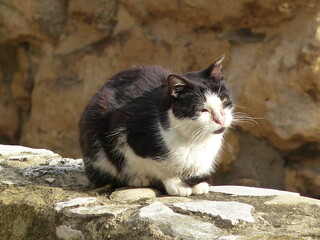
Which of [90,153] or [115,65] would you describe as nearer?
[90,153]

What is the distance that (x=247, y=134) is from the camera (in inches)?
171

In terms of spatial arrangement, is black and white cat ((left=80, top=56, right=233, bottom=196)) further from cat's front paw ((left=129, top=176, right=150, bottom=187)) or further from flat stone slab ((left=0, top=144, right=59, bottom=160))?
flat stone slab ((left=0, top=144, right=59, bottom=160))

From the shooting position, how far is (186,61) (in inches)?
179

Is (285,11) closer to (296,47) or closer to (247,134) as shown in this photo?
(296,47)

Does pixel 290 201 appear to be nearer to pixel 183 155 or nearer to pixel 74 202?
pixel 183 155

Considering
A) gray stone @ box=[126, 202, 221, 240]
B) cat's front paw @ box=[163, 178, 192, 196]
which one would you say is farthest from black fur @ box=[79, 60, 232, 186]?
gray stone @ box=[126, 202, 221, 240]

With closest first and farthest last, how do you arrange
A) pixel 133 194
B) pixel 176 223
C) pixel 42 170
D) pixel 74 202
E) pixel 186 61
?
1. pixel 176 223
2. pixel 74 202
3. pixel 133 194
4. pixel 42 170
5. pixel 186 61

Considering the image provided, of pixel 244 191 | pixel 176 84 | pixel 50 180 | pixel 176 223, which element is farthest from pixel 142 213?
pixel 50 180

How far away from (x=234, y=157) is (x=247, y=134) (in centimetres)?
A: 16

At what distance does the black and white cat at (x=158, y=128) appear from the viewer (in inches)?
115

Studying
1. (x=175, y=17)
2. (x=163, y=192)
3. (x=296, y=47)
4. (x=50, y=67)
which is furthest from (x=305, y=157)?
(x=50, y=67)

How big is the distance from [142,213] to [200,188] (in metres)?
0.52

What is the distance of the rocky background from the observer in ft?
13.6

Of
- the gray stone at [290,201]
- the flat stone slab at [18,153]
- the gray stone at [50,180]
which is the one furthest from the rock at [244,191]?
the flat stone slab at [18,153]
